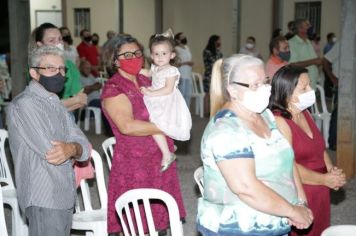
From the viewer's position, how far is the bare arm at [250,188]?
226 cm

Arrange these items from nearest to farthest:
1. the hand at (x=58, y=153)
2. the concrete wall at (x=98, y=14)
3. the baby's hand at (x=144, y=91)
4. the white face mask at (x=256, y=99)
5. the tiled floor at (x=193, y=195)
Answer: the white face mask at (x=256, y=99) → the hand at (x=58, y=153) → the baby's hand at (x=144, y=91) → the tiled floor at (x=193, y=195) → the concrete wall at (x=98, y=14)

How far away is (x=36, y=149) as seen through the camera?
2.72 m

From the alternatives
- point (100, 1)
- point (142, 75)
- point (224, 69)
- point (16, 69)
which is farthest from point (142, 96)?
point (100, 1)

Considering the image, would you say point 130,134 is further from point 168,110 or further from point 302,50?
point 302,50

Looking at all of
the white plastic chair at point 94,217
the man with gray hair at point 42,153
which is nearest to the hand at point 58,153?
the man with gray hair at point 42,153

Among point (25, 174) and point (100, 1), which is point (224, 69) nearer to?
point (25, 174)

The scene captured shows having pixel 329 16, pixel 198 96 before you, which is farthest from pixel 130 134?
pixel 329 16

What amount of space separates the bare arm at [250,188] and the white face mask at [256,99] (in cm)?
24

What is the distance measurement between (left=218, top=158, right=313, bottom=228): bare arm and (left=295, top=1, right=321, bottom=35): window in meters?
12.9

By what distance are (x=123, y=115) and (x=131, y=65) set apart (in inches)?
12.2

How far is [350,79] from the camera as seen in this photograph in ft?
20.2

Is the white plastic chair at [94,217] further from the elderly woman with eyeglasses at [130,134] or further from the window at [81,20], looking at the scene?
the window at [81,20]

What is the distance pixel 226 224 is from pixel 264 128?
0.42m

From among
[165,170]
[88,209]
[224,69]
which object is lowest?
[88,209]
